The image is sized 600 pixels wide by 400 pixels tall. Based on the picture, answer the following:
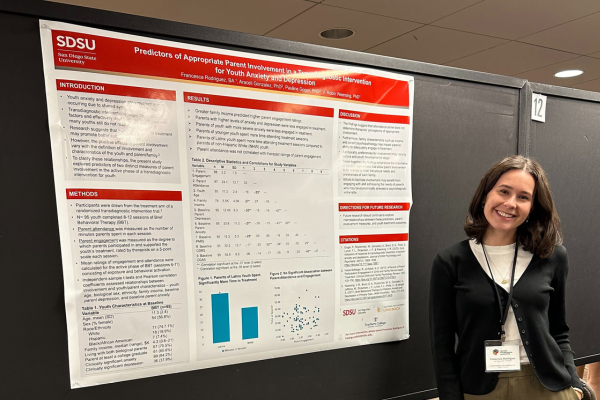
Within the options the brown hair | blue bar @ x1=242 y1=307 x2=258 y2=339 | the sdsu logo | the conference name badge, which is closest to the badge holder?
the conference name badge

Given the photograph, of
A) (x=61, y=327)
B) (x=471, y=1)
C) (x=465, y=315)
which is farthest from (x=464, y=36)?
(x=61, y=327)

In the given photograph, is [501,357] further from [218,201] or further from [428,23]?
[428,23]

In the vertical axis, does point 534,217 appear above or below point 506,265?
above

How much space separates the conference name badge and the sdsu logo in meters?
1.16

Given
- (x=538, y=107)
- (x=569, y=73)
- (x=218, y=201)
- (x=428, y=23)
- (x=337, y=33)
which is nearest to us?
(x=218, y=201)

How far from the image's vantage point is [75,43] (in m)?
0.91

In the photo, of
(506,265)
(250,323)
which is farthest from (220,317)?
(506,265)

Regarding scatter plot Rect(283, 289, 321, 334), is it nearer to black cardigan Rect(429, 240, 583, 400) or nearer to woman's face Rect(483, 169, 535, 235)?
black cardigan Rect(429, 240, 583, 400)

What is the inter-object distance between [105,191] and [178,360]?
1.33 ft

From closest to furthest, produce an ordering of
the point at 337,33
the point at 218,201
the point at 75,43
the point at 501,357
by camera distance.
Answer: the point at 75,43 < the point at 218,201 < the point at 501,357 < the point at 337,33

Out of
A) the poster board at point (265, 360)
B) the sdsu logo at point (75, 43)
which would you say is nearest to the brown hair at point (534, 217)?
the poster board at point (265, 360)

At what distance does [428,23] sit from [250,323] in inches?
148

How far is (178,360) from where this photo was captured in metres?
1.00

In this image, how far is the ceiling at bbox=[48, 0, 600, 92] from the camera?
3621 millimetres
